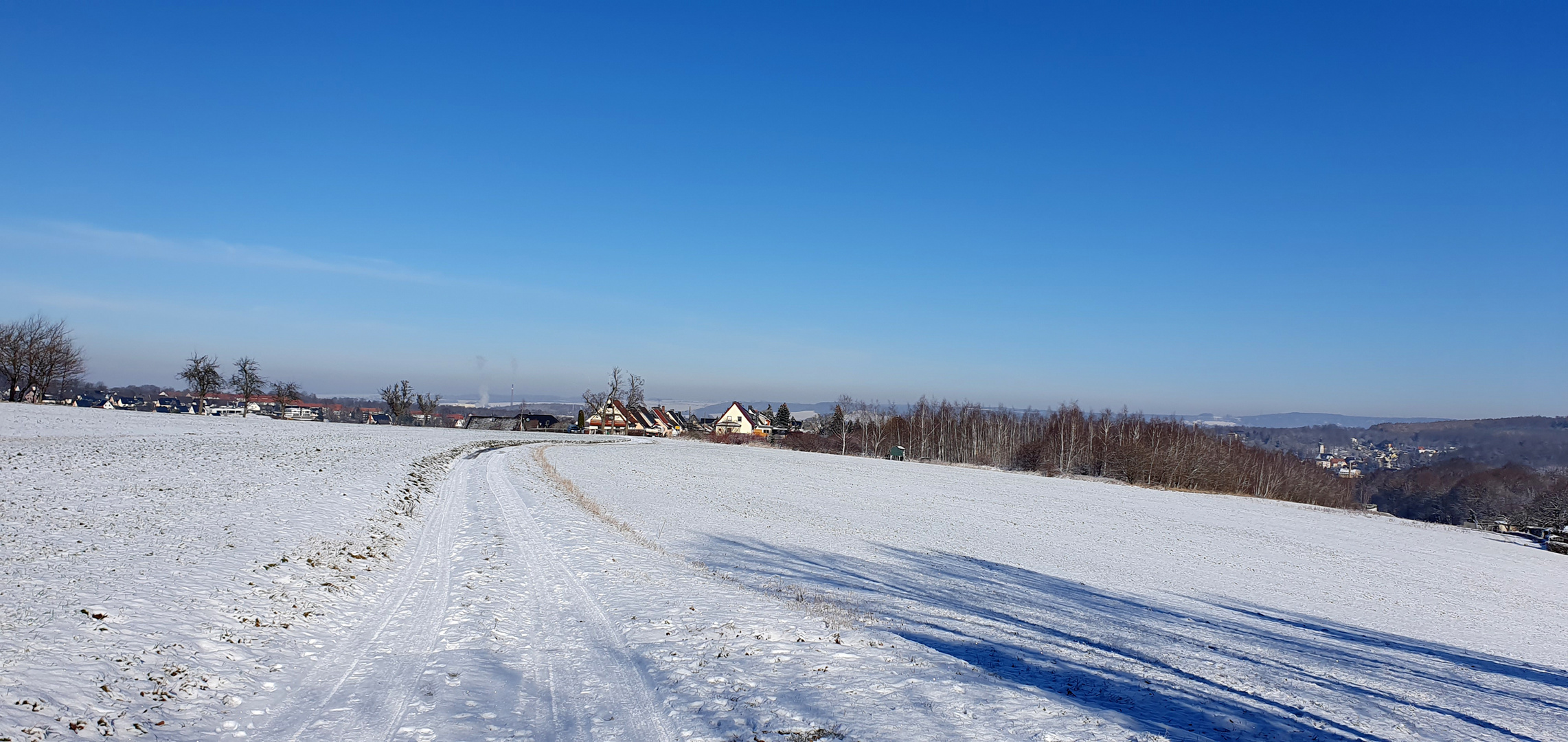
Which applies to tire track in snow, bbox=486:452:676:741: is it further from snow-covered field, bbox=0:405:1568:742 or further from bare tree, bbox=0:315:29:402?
bare tree, bbox=0:315:29:402

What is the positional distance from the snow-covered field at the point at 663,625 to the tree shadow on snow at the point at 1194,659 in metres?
0.09

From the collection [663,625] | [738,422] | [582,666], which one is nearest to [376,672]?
[582,666]

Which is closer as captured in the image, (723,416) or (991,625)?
(991,625)

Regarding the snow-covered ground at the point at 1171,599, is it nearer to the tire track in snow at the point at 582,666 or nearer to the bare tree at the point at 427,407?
the tire track in snow at the point at 582,666

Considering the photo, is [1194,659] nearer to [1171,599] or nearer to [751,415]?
[1171,599]

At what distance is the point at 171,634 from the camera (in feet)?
27.8

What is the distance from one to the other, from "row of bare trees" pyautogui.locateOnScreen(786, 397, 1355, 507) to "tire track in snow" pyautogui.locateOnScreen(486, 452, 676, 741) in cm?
7768

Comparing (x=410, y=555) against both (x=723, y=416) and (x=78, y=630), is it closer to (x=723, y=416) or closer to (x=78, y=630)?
(x=78, y=630)

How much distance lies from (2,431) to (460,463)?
21.7 meters

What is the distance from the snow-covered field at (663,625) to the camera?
7.12m

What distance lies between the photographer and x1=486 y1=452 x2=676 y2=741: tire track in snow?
6.80 m

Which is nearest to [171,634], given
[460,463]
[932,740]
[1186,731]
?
[932,740]

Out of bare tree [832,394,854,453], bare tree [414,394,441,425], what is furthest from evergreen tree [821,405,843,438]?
bare tree [414,394,441,425]

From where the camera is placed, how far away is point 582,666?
28.3 ft
